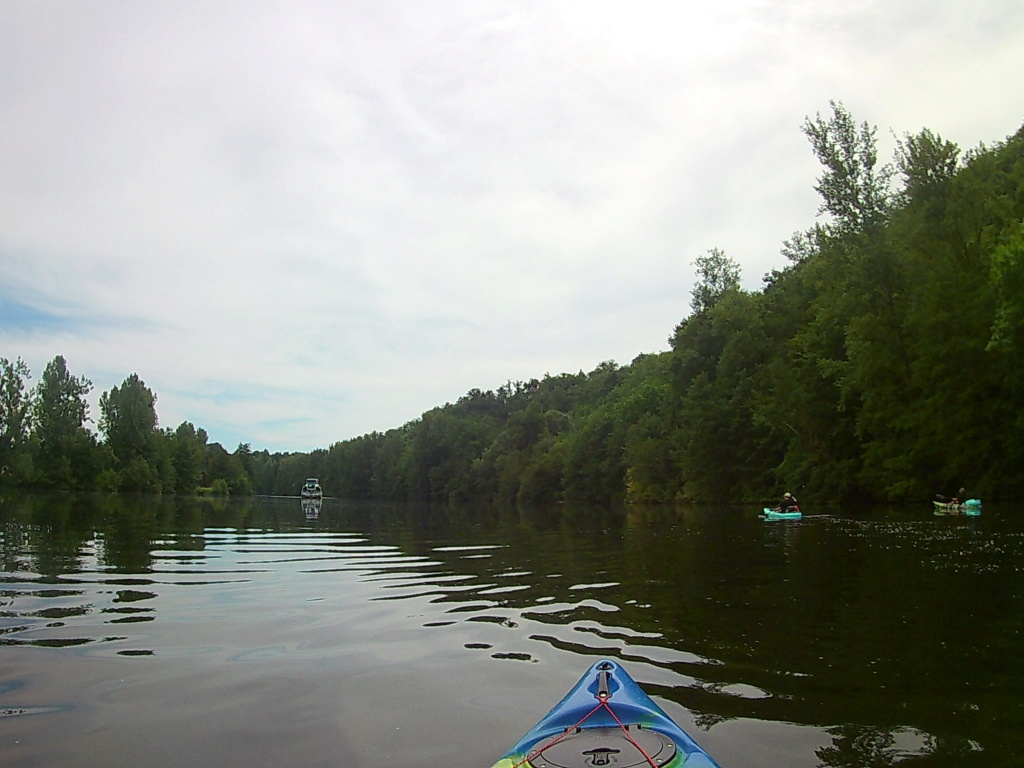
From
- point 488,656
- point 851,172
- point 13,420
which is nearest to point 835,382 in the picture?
point 851,172

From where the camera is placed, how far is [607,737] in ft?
16.5

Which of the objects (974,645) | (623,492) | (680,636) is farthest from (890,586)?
A: (623,492)

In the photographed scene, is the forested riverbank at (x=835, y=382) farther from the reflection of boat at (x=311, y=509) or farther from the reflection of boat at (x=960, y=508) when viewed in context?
the reflection of boat at (x=311, y=509)

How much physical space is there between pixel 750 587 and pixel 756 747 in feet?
25.4

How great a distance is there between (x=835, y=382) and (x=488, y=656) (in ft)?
141

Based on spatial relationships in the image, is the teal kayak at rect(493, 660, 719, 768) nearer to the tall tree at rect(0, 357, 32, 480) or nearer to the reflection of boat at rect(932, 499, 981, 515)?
the reflection of boat at rect(932, 499, 981, 515)

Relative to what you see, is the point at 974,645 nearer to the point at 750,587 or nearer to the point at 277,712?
the point at 750,587

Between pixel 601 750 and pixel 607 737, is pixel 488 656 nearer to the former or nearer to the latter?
pixel 607 737

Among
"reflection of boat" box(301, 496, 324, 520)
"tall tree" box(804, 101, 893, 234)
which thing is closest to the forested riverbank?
"tall tree" box(804, 101, 893, 234)

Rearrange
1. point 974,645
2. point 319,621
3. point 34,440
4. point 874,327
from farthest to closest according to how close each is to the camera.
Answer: point 34,440
point 874,327
point 319,621
point 974,645

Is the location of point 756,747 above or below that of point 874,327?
below

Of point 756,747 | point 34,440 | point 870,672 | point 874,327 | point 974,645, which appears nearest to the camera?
point 756,747

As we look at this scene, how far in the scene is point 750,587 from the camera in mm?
12703

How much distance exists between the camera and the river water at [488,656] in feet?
18.2
